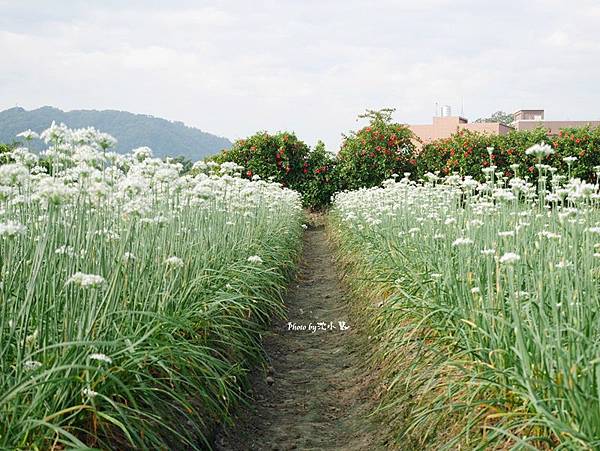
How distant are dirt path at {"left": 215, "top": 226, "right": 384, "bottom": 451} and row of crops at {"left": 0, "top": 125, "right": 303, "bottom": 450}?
0.31 meters

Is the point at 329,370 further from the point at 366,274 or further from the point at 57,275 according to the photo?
the point at 57,275

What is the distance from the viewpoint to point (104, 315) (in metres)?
3.41

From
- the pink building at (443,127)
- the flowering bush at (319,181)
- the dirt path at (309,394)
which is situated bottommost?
the dirt path at (309,394)

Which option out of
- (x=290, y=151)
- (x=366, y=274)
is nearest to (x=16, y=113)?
(x=290, y=151)

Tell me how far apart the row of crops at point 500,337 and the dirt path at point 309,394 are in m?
0.36

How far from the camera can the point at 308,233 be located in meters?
20.6

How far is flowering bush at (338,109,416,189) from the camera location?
23922mm

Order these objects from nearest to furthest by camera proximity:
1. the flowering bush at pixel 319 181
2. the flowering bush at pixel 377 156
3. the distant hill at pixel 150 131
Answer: the flowering bush at pixel 377 156, the flowering bush at pixel 319 181, the distant hill at pixel 150 131

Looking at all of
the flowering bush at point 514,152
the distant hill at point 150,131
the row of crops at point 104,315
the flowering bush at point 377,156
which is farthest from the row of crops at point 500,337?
the distant hill at point 150,131

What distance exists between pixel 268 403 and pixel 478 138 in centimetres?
1855

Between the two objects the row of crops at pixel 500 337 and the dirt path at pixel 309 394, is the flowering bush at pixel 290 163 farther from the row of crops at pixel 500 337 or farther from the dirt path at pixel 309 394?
the row of crops at pixel 500 337

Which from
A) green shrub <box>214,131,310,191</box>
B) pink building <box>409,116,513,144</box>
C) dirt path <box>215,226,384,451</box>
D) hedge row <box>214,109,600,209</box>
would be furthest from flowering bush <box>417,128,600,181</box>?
pink building <box>409,116,513,144</box>

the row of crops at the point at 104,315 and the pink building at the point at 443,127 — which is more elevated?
the pink building at the point at 443,127

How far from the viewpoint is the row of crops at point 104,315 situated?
121 inches
